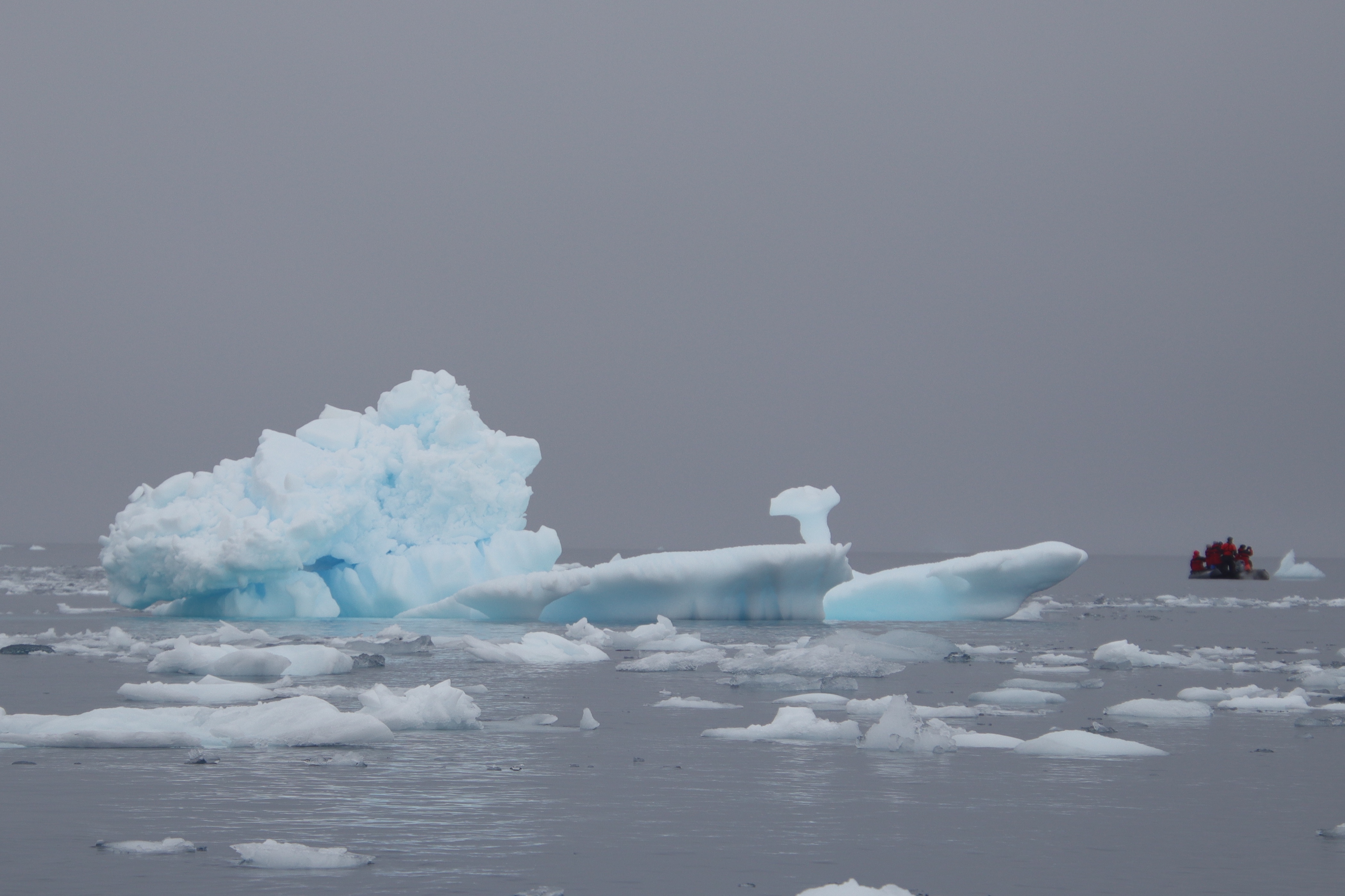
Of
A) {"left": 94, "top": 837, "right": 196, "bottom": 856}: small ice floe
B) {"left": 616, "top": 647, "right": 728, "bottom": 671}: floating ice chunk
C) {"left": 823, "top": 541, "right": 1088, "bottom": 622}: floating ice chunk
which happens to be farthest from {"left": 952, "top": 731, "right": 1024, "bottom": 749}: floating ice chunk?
{"left": 823, "top": 541, "right": 1088, "bottom": 622}: floating ice chunk

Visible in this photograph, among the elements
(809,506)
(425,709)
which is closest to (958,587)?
(809,506)

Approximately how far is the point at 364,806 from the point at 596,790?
125 centimetres

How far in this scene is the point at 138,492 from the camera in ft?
69.8

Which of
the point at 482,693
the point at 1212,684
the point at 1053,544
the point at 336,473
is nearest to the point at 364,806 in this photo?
the point at 482,693

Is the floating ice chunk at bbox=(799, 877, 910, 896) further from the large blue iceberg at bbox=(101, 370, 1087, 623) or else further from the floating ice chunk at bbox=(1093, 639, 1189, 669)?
the large blue iceberg at bbox=(101, 370, 1087, 623)

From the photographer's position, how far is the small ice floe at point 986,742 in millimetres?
→ 8938

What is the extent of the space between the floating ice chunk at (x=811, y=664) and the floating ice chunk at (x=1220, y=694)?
9.30 ft

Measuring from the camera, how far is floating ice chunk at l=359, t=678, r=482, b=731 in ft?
30.7

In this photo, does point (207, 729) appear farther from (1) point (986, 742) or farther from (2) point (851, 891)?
(2) point (851, 891)

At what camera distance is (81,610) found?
2388cm

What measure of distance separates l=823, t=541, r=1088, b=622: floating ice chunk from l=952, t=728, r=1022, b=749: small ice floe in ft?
39.5

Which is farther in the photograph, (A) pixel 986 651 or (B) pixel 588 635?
(B) pixel 588 635

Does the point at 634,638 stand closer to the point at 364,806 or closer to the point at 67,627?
the point at 67,627

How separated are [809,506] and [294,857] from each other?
1615 cm
